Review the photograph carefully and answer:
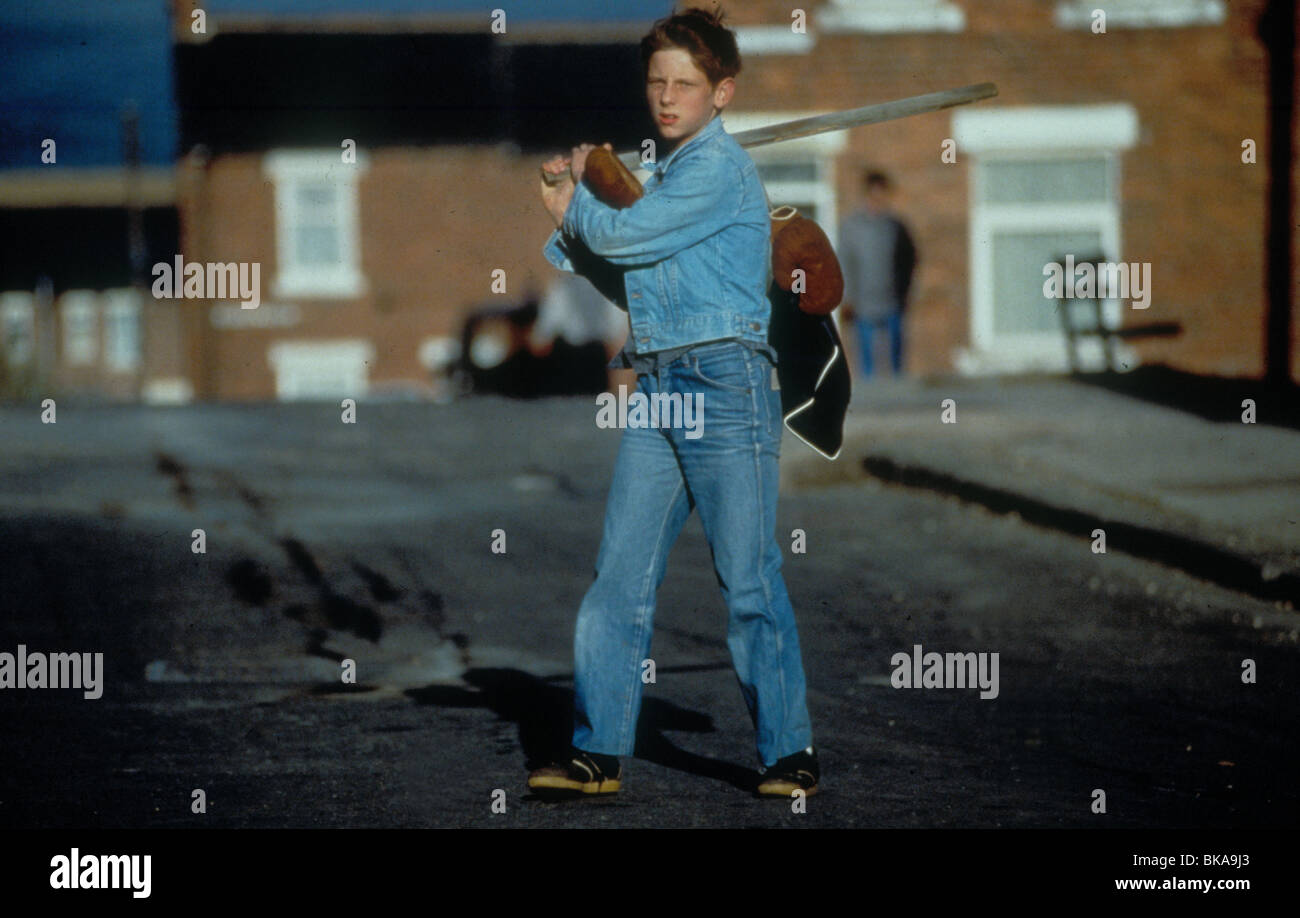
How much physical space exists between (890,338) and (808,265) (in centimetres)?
1258

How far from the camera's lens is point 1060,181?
758 inches

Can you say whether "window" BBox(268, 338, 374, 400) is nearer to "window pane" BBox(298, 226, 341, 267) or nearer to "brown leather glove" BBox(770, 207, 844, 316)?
"window pane" BBox(298, 226, 341, 267)

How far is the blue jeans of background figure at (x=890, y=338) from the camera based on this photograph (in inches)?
659

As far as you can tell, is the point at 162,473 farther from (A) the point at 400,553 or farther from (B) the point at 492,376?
(B) the point at 492,376

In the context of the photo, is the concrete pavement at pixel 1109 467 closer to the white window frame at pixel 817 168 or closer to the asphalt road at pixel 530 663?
the asphalt road at pixel 530 663

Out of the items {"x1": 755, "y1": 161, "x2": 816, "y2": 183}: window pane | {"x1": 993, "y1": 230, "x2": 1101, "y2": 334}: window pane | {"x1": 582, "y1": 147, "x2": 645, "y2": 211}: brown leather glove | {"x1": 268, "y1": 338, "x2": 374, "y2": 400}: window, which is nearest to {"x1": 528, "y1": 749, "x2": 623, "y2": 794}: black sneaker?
{"x1": 582, "y1": 147, "x2": 645, "y2": 211}: brown leather glove

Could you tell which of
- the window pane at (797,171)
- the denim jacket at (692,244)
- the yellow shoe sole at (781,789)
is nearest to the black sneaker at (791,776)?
the yellow shoe sole at (781,789)

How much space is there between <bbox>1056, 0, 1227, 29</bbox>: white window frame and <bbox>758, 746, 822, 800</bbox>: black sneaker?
1546cm

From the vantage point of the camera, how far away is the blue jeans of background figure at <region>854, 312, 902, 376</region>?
1675cm

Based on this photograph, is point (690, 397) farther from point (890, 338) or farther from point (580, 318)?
point (580, 318)

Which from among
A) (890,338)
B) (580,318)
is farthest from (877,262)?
(580,318)

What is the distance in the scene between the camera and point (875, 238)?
1642cm
